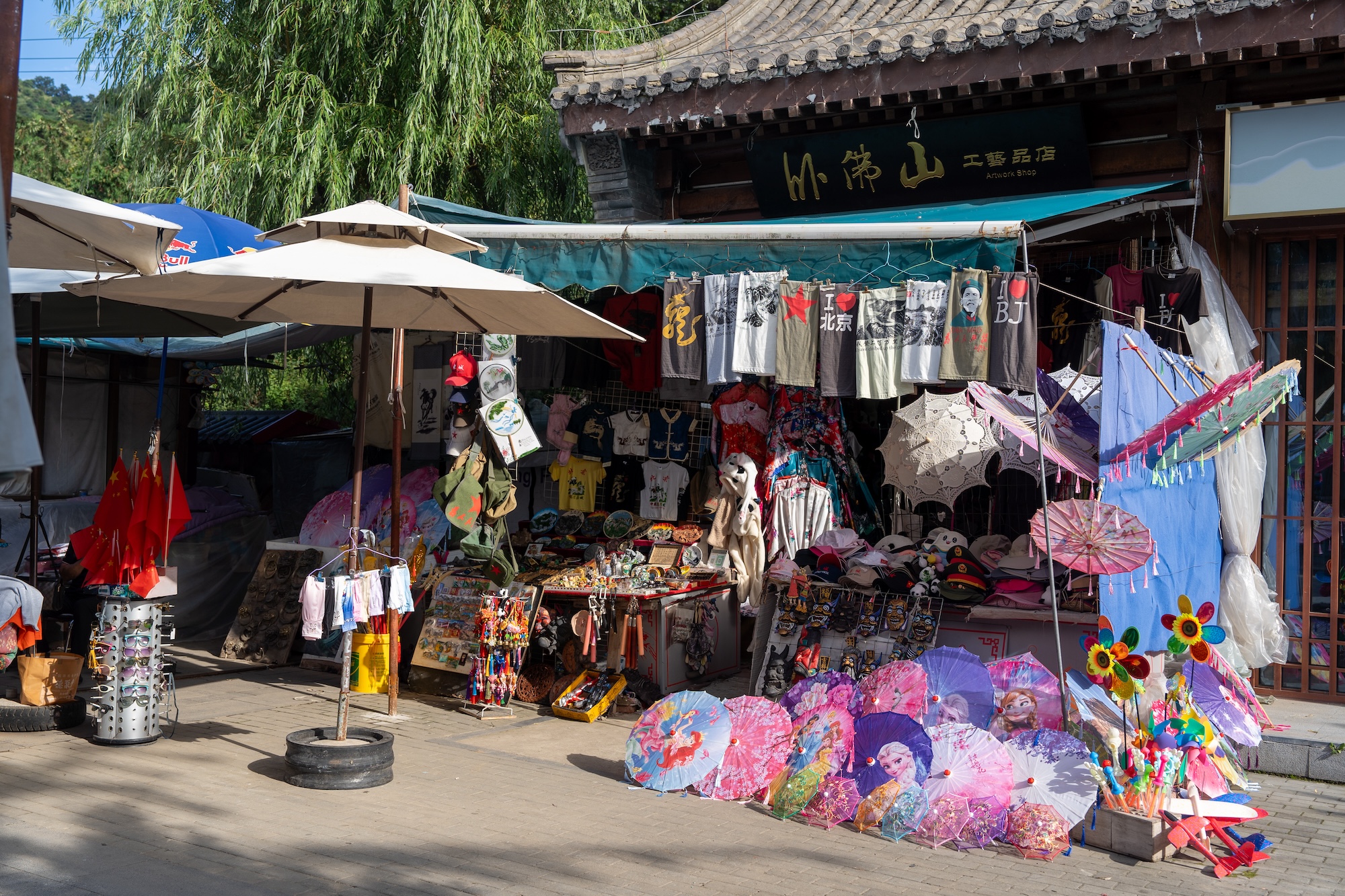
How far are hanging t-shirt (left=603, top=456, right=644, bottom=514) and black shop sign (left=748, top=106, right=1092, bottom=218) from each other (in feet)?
8.71

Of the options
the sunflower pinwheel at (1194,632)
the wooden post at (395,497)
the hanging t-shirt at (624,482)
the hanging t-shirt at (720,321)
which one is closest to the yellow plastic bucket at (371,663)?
the wooden post at (395,497)

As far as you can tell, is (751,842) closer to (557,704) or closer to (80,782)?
(557,704)

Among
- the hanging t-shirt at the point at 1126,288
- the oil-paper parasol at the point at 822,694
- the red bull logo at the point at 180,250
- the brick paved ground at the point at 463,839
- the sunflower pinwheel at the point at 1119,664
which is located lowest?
the brick paved ground at the point at 463,839

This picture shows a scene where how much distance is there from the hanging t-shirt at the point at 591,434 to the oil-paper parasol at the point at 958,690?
446 centimetres

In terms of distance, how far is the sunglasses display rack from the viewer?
6.88m

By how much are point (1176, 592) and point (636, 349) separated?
209 inches

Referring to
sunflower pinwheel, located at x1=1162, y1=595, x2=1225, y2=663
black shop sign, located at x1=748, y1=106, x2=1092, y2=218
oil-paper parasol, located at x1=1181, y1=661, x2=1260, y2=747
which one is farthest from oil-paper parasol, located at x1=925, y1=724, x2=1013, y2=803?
black shop sign, located at x1=748, y1=106, x2=1092, y2=218

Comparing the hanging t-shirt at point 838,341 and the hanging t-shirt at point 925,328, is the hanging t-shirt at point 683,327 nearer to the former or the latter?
the hanging t-shirt at point 838,341

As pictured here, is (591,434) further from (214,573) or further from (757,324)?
(214,573)

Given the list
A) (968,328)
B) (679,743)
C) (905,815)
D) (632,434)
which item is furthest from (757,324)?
(905,815)

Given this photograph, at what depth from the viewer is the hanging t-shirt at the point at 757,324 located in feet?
25.3

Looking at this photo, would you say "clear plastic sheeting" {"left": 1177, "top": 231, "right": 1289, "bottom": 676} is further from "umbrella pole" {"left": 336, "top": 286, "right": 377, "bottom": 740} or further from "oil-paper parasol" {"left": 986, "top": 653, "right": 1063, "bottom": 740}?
"umbrella pole" {"left": 336, "top": 286, "right": 377, "bottom": 740}

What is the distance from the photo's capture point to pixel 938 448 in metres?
8.32

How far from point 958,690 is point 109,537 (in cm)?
578
